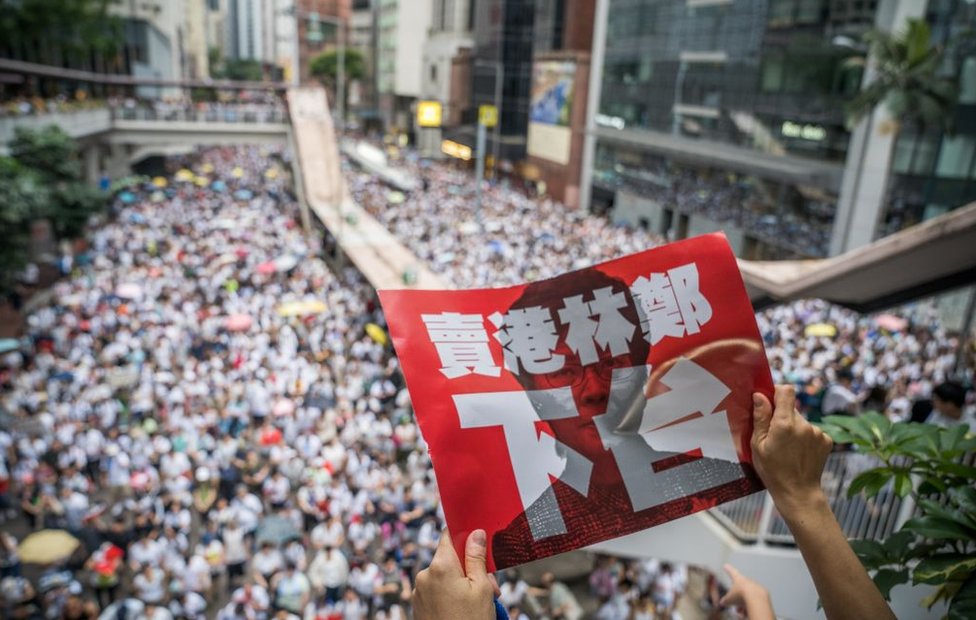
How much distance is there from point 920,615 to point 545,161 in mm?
36303

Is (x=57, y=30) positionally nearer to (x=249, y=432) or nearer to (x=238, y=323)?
(x=238, y=323)

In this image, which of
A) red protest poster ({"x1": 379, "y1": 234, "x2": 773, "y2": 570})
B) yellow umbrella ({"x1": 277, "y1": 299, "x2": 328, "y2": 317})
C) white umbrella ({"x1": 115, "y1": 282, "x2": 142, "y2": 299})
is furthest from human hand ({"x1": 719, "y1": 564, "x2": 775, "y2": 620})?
white umbrella ({"x1": 115, "y1": 282, "x2": 142, "y2": 299})

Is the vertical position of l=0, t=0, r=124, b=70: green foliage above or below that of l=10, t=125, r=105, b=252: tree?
above

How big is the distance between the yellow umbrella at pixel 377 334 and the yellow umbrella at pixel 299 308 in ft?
4.87

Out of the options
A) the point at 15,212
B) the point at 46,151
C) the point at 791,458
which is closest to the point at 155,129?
the point at 46,151

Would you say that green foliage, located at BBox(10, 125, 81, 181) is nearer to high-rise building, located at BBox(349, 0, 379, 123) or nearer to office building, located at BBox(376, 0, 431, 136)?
office building, located at BBox(376, 0, 431, 136)

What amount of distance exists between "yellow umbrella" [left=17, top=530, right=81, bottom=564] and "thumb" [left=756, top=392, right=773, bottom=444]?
883cm

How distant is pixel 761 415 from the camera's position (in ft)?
6.26

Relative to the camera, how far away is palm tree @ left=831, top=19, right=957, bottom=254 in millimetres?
17688

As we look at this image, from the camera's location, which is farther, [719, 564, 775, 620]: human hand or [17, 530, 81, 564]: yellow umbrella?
[17, 530, 81, 564]: yellow umbrella

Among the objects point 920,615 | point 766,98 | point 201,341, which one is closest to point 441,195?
point 766,98

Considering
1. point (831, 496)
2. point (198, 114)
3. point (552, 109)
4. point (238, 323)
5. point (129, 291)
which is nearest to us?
point (831, 496)

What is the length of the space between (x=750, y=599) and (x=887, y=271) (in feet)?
16.0

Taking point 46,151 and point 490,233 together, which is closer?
point 46,151
